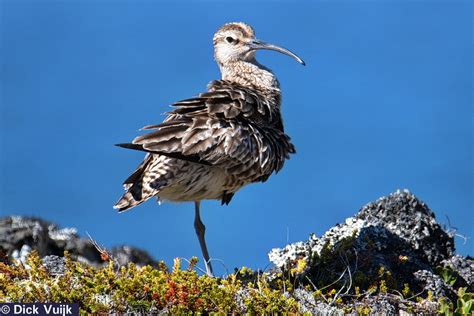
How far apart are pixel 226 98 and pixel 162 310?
3424mm

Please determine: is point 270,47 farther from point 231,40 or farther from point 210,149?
point 210,149

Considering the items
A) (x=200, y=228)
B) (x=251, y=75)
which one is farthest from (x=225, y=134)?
(x=251, y=75)

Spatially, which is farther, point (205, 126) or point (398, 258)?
point (398, 258)

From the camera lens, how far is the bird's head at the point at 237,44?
13.6 meters

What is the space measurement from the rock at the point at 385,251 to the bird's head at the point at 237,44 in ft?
9.63

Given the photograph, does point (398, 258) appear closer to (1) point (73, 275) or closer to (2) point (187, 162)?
(2) point (187, 162)

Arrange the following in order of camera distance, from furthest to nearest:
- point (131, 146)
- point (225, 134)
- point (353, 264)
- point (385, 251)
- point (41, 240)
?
point (41, 240)
point (385, 251)
point (353, 264)
point (225, 134)
point (131, 146)

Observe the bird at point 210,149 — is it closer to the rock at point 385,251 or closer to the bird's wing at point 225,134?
the bird's wing at point 225,134

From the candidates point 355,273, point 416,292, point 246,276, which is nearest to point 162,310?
point 246,276

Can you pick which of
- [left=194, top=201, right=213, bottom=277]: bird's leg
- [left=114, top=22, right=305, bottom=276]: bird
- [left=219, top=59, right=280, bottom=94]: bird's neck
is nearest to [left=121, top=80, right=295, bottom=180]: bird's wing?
[left=114, top=22, right=305, bottom=276]: bird

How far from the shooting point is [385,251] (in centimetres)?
1246

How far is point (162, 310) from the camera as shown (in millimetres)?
9305

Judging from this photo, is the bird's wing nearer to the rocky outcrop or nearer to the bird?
the bird

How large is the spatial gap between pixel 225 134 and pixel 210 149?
342 mm
